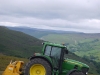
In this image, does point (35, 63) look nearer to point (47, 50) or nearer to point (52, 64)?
point (52, 64)

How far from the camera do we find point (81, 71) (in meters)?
14.6

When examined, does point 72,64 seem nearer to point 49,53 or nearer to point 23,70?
point 49,53

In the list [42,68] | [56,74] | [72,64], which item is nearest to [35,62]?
[42,68]

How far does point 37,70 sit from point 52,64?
3.13 feet

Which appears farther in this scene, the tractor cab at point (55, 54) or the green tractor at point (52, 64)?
the tractor cab at point (55, 54)

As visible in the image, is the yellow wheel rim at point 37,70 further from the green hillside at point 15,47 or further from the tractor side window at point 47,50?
the green hillside at point 15,47

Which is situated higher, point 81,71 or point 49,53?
point 49,53

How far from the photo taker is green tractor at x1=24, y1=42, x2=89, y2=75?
13.9 m

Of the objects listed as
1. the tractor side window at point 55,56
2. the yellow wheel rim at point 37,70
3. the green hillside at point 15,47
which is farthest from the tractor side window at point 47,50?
the green hillside at point 15,47

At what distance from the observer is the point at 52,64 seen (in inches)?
563

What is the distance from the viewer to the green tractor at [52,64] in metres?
13.9

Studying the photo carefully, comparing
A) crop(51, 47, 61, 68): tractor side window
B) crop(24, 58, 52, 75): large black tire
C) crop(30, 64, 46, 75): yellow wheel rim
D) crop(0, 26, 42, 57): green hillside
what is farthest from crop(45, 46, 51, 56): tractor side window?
crop(0, 26, 42, 57): green hillside

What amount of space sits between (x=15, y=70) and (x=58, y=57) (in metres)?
2.61

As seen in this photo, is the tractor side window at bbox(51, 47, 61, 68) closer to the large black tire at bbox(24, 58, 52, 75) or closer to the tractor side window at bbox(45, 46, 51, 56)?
the tractor side window at bbox(45, 46, 51, 56)
